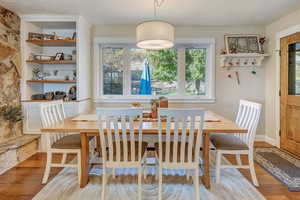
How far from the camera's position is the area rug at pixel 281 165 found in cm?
233

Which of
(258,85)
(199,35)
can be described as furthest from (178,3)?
(258,85)

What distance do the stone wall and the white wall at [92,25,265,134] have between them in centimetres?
131

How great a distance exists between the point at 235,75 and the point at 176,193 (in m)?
2.72

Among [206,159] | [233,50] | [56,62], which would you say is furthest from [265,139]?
[56,62]

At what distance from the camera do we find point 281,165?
2.78 meters

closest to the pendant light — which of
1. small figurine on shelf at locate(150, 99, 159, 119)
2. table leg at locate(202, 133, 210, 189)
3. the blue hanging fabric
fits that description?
small figurine on shelf at locate(150, 99, 159, 119)

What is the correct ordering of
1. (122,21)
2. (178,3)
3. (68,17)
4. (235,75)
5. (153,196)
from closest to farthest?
(153,196)
(178,3)
(68,17)
(122,21)
(235,75)

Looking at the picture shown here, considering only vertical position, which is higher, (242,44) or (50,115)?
(242,44)

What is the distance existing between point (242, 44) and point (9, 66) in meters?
4.01

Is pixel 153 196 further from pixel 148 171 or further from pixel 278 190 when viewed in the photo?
pixel 278 190

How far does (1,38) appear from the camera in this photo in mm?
2963

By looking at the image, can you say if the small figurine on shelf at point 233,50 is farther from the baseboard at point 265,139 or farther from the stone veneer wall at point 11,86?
the stone veneer wall at point 11,86

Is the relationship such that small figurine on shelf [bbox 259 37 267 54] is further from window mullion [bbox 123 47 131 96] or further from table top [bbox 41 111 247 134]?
window mullion [bbox 123 47 131 96]

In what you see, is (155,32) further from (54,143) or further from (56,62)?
(56,62)
